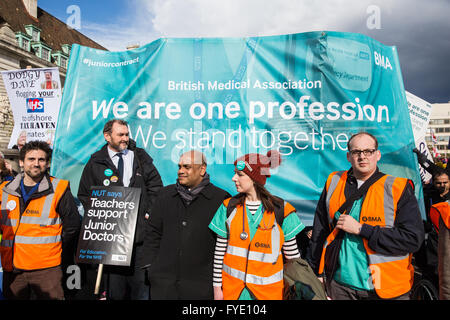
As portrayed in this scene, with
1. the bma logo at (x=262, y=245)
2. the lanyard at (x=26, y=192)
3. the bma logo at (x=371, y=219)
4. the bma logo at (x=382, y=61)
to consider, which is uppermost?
the bma logo at (x=382, y=61)

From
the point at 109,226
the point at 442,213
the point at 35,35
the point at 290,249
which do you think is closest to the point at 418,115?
the point at 442,213

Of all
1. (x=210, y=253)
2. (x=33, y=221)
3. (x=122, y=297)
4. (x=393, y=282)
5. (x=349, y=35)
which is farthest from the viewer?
(x=349, y=35)

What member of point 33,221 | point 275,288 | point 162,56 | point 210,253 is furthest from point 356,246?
point 162,56

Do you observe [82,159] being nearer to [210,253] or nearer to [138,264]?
[138,264]

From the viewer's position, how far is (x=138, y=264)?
10.5 feet

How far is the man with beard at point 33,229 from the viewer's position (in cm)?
270

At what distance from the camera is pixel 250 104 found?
362 centimetres

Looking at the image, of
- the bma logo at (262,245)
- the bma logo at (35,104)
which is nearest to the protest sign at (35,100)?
the bma logo at (35,104)

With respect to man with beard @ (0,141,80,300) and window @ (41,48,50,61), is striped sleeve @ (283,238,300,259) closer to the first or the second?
man with beard @ (0,141,80,300)

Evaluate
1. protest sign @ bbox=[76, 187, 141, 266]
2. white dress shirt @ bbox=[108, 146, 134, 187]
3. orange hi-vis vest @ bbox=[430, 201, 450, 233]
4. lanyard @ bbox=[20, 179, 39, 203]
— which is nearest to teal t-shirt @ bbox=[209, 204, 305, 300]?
protest sign @ bbox=[76, 187, 141, 266]

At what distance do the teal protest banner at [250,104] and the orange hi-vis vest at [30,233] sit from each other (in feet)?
3.54

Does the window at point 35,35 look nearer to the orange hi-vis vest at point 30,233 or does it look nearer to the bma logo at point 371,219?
the orange hi-vis vest at point 30,233

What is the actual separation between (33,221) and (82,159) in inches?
49.9

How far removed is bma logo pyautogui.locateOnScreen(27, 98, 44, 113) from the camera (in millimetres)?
4895
